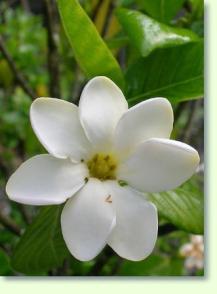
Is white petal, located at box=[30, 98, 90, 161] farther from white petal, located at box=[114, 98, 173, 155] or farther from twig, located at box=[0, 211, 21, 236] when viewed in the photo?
twig, located at box=[0, 211, 21, 236]

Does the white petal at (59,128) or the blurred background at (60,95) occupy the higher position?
the white petal at (59,128)

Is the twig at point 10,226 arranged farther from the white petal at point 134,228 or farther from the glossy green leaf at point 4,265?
the white petal at point 134,228

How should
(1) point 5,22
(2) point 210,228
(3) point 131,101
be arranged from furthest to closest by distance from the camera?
(1) point 5,22 < (2) point 210,228 < (3) point 131,101

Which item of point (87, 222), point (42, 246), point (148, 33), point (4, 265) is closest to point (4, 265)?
point (4, 265)

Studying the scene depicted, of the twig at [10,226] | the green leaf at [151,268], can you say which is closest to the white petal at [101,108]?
the twig at [10,226]

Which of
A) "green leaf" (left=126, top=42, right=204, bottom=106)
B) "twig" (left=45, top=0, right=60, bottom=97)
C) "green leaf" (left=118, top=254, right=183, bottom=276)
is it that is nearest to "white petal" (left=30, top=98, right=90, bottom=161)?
"green leaf" (left=126, top=42, right=204, bottom=106)
